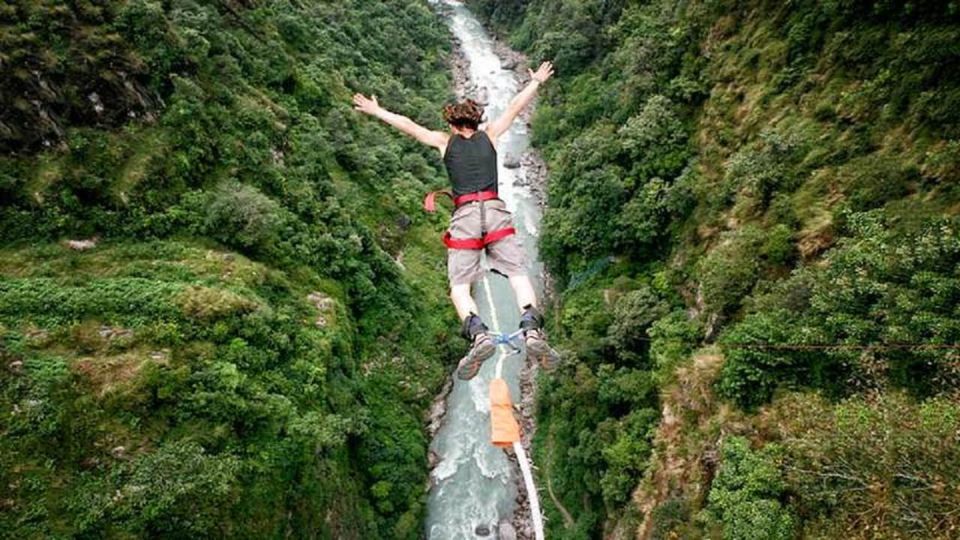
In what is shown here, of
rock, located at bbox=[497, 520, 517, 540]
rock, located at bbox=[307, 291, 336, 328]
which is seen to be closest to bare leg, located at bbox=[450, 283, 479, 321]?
rock, located at bbox=[307, 291, 336, 328]

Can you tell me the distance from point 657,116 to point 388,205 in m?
16.2

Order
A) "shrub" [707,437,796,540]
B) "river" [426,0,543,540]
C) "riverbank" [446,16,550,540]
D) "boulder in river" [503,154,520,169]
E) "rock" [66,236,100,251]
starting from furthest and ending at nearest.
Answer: "boulder in river" [503,154,520,169] < "river" [426,0,543,540] < "riverbank" [446,16,550,540] < "rock" [66,236,100,251] < "shrub" [707,437,796,540]

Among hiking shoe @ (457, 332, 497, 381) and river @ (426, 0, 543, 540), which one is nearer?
hiking shoe @ (457, 332, 497, 381)

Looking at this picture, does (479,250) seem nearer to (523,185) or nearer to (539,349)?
(539,349)

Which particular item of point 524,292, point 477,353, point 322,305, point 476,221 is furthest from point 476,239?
point 322,305

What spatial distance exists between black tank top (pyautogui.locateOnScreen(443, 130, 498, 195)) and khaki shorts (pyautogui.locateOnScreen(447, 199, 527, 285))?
0.82 ft

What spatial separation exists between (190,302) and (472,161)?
1756 centimetres

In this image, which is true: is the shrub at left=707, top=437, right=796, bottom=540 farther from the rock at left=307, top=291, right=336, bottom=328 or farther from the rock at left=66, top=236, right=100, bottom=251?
the rock at left=66, top=236, right=100, bottom=251

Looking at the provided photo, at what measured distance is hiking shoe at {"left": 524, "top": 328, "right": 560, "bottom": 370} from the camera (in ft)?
23.6

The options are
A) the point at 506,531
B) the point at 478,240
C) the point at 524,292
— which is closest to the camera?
the point at 524,292

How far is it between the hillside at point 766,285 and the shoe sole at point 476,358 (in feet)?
16.8

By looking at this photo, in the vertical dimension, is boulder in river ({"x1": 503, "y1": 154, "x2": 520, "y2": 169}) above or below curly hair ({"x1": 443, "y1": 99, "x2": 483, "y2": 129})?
below

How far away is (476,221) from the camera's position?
751 centimetres

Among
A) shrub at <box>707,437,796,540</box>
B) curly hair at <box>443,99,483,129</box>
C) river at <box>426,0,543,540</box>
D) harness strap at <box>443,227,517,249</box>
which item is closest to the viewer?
curly hair at <box>443,99,483,129</box>
